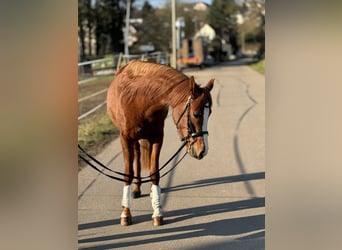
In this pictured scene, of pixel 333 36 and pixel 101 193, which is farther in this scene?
pixel 101 193

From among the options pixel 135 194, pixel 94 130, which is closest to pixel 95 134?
pixel 94 130

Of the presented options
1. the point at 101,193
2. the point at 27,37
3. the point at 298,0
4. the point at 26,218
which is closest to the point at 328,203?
the point at 298,0

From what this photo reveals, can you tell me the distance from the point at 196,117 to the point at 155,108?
1.72 feet

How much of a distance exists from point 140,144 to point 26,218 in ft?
8.92

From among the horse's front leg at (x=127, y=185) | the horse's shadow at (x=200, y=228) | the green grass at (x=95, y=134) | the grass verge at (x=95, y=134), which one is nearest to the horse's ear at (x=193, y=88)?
the horse's front leg at (x=127, y=185)

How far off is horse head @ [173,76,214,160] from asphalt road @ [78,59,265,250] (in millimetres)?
964

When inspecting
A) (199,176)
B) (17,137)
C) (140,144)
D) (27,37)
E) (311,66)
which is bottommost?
(199,176)

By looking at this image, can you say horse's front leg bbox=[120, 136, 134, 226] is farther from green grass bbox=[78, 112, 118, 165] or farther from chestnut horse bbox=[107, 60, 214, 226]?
green grass bbox=[78, 112, 118, 165]

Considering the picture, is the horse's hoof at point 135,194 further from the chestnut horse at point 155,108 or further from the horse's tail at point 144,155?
the chestnut horse at point 155,108

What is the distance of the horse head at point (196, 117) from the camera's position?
4.12 metres

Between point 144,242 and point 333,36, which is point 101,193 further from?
point 333,36

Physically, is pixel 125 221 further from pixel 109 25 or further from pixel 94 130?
pixel 109 25

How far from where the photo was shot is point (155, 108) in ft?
14.8

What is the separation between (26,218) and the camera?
309 centimetres
